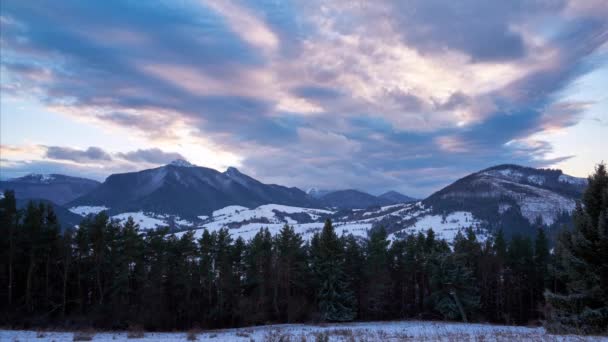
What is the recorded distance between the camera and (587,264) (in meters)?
17.0

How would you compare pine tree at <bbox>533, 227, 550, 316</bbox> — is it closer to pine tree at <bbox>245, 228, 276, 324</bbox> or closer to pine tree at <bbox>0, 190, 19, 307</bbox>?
pine tree at <bbox>245, 228, 276, 324</bbox>

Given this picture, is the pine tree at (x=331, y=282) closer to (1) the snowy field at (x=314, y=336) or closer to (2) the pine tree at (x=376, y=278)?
(2) the pine tree at (x=376, y=278)

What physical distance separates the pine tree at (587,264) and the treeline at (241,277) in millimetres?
21299

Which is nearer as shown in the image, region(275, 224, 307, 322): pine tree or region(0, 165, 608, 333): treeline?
region(0, 165, 608, 333): treeline

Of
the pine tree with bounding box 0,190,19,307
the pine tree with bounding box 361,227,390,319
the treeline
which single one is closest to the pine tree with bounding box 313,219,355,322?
the treeline

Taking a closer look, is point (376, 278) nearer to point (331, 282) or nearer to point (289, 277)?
point (331, 282)

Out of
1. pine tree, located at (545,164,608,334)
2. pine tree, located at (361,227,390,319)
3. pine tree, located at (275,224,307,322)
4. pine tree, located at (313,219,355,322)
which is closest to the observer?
pine tree, located at (545,164,608,334)

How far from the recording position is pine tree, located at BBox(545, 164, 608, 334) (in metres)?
16.7

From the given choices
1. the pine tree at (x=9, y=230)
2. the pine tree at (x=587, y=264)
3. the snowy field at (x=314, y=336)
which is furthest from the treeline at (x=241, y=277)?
the pine tree at (x=587, y=264)

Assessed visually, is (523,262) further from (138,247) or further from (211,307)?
(138,247)

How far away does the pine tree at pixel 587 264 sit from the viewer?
16.7 meters

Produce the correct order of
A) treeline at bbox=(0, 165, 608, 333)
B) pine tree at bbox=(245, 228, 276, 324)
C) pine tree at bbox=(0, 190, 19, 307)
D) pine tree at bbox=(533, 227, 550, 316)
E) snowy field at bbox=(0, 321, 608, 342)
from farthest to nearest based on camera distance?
pine tree at bbox=(533, 227, 550, 316)
pine tree at bbox=(245, 228, 276, 324)
treeline at bbox=(0, 165, 608, 333)
pine tree at bbox=(0, 190, 19, 307)
snowy field at bbox=(0, 321, 608, 342)

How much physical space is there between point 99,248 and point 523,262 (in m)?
60.2

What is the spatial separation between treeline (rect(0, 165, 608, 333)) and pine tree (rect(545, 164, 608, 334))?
2130 cm
